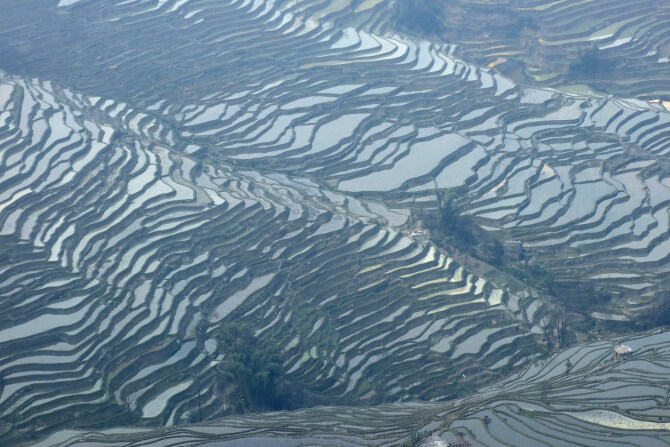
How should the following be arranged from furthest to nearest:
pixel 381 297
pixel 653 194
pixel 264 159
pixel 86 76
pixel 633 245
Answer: pixel 86 76 < pixel 264 159 < pixel 653 194 < pixel 633 245 < pixel 381 297

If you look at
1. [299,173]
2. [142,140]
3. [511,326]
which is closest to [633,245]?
[511,326]

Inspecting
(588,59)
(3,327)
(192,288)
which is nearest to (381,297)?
(192,288)

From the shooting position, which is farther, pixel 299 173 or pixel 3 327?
pixel 299 173

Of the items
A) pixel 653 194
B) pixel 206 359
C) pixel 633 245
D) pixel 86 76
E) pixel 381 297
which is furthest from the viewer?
pixel 86 76

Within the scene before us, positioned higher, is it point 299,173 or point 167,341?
point 299,173

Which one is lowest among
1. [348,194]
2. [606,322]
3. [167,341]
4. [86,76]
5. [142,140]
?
[606,322]

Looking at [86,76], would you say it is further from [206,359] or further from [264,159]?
[206,359]
